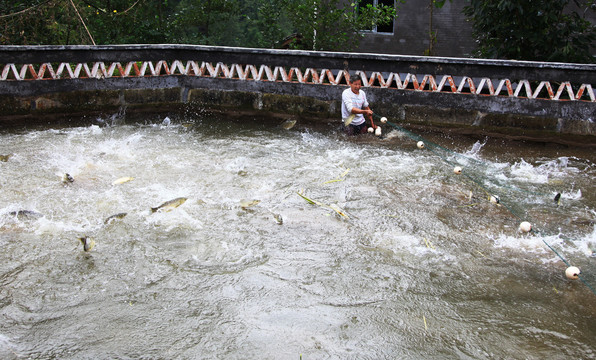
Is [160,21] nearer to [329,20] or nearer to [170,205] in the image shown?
[329,20]

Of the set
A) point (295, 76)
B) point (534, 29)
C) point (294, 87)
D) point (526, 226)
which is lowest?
point (526, 226)

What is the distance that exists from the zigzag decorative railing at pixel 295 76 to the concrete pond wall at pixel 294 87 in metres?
0.02

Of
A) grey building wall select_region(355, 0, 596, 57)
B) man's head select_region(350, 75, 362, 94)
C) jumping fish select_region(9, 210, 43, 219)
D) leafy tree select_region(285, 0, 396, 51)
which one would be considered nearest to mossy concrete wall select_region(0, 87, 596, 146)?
man's head select_region(350, 75, 362, 94)

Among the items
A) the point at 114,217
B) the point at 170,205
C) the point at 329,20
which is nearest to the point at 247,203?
the point at 170,205

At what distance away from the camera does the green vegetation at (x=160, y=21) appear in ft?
34.7

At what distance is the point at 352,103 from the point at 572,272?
4593 mm

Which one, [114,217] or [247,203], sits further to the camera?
[247,203]

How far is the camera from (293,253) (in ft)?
15.9

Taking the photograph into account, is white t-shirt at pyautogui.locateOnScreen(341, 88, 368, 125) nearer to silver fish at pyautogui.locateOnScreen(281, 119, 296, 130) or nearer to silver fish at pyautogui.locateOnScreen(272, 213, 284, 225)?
silver fish at pyautogui.locateOnScreen(281, 119, 296, 130)

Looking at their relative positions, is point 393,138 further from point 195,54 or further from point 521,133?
point 195,54

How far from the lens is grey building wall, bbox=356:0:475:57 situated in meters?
13.0

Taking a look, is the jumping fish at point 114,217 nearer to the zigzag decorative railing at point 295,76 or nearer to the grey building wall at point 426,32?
the zigzag decorative railing at point 295,76

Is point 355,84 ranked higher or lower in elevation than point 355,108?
higher

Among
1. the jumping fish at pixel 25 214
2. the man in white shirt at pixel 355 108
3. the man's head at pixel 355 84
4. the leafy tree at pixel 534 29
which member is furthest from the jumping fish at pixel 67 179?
the leafy tree at pixel 534 29
